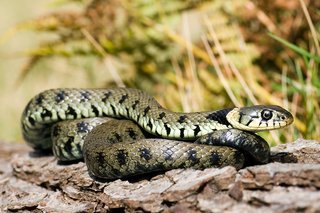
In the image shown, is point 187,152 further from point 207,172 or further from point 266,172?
point 266,172

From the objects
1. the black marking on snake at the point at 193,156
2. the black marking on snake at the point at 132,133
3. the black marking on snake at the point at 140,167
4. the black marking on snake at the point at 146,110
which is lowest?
the black marking on snake at the point at 140,167

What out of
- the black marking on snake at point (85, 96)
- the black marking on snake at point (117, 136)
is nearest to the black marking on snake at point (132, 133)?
the black marking on snake at point (117, 136)

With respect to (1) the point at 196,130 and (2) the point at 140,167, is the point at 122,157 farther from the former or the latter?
(1) the point at 196,130

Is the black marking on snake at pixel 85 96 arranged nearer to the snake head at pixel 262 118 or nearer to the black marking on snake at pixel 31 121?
the black marking on snake at pixel 31 121

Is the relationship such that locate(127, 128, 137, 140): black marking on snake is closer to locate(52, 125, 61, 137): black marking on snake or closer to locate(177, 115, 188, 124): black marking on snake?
locate(177, 115, 188, 124): black marking on snake

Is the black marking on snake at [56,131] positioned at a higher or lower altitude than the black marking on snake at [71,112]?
lower

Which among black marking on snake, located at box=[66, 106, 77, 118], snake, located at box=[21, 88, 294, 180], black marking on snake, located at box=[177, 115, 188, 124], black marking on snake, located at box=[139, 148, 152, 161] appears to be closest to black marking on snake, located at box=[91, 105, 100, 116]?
snake, located at box=[21, 88, 294, 180]

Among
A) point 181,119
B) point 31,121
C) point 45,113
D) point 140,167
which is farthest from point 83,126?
point 140,167
